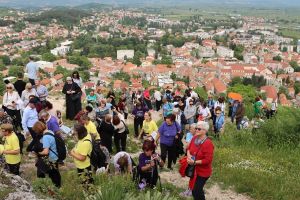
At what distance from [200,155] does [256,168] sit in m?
2.70

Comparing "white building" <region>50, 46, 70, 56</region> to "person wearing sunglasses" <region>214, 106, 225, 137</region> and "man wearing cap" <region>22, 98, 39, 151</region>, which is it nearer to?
"person wearing sunglasses" <region>214, 106, 225, 137</region>

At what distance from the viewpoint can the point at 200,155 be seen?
14.9 ft

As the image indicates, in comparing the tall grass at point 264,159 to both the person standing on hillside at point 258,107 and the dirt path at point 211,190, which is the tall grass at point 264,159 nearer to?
the dirt path at point 211,190

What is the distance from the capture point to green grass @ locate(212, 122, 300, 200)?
Result: 606 centimetres

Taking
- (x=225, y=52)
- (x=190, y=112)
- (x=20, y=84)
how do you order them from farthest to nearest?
(x=225, y=52) < (x=190, y=112) < (x=20, y=84)

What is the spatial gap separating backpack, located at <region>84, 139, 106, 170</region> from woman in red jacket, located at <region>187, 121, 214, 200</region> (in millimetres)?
1415

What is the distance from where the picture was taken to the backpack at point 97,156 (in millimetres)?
5344

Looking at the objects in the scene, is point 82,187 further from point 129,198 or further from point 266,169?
point 266,169

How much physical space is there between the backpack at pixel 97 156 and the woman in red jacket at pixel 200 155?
1415 mm

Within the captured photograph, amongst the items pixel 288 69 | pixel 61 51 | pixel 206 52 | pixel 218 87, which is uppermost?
pixel 61 51

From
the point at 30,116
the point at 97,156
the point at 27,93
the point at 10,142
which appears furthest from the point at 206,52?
the point at 10,142

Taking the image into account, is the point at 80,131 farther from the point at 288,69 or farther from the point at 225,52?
the point at 225,52

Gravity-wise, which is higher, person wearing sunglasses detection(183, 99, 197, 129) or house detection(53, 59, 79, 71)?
person wearing sunglasses detection(183, 99, 197, 129)

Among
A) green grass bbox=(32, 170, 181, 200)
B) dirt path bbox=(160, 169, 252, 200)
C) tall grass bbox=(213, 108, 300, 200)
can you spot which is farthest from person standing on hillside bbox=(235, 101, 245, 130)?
green grass bbox=(32, 170, 181, 200)
